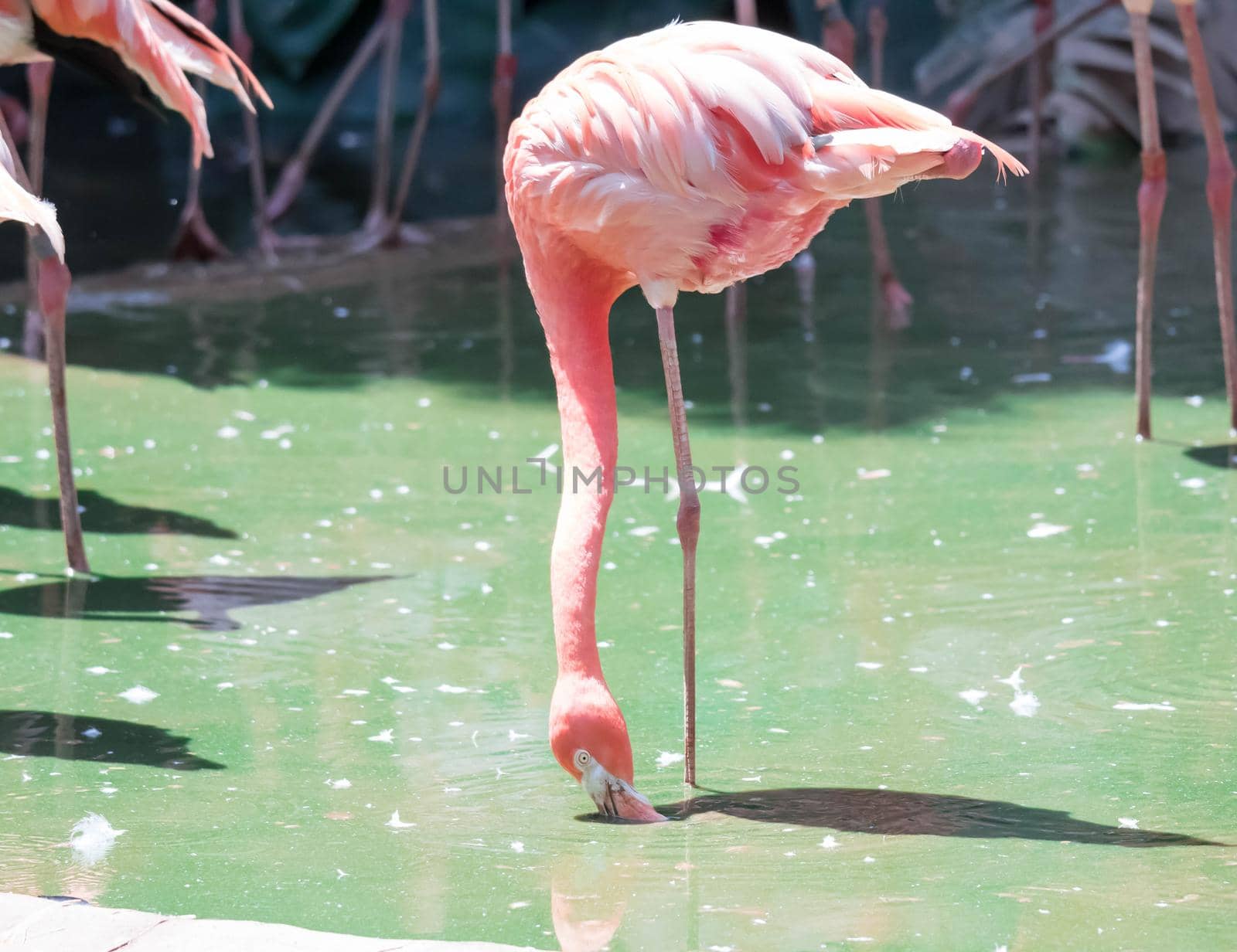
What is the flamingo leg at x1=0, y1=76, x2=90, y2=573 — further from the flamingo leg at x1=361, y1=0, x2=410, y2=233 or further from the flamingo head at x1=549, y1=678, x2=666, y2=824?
the flamingo leg at x1=361, y1=0, x2=410, y2=233

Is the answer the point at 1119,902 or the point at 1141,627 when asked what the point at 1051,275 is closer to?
the point at 1141,627

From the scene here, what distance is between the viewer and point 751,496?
4848 millimetres

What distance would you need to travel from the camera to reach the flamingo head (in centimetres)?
270

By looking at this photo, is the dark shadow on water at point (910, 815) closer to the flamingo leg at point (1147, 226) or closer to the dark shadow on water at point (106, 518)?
the dark shadow on water at point (106, 518)

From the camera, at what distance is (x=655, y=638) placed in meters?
3.77

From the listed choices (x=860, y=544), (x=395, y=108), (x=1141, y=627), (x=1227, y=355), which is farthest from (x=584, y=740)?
(x=395, y=108)

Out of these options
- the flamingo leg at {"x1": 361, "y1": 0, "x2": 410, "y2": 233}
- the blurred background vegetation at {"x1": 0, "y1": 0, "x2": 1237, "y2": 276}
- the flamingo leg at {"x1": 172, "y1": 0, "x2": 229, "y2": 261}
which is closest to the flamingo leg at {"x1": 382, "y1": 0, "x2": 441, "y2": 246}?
the flamingo leg at {"x1": 361, "y1": 0, "x2": 410, "y2": 233}

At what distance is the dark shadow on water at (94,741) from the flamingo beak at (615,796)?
744mm

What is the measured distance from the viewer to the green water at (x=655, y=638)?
2492 mm

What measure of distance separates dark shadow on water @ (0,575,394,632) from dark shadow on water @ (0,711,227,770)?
0.60m

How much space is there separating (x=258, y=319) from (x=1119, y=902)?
5469 mm

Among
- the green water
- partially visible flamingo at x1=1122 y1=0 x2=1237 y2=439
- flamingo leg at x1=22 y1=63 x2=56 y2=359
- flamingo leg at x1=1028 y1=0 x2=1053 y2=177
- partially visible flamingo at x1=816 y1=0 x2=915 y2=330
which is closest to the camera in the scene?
the green water

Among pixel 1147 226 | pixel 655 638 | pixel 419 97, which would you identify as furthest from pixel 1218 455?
pixel 419 97

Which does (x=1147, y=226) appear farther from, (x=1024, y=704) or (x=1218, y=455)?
(x=1024, y=704)
